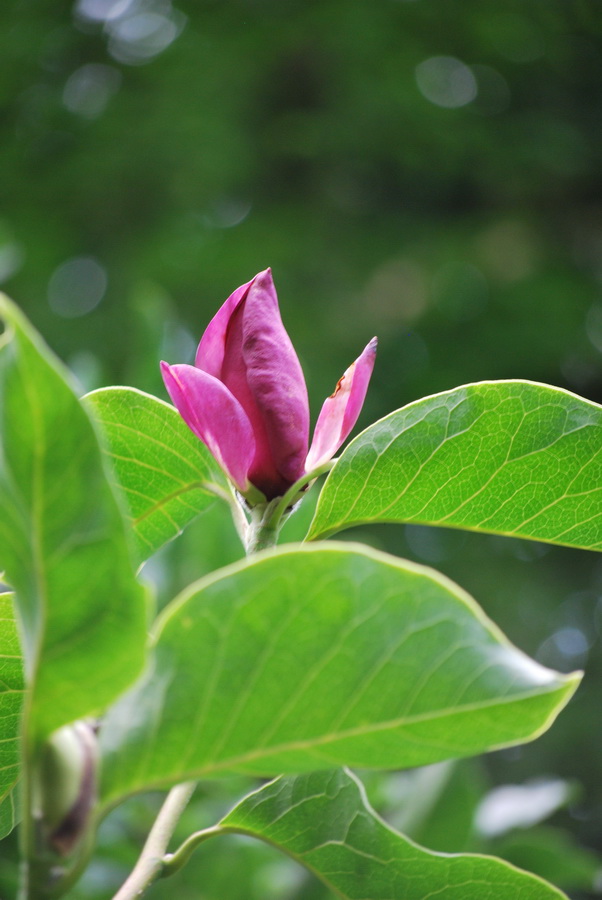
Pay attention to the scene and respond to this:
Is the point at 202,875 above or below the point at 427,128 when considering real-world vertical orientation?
below

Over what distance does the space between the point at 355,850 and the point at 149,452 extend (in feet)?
0.82

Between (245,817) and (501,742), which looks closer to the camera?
(501,742)

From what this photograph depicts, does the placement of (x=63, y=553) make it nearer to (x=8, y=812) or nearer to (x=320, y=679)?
(x=320, y=679)

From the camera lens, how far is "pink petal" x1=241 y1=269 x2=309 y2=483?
483mm

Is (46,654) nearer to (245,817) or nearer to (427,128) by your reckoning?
(245,817)

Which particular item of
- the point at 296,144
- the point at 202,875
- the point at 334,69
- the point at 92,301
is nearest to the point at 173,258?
the point at 92,301

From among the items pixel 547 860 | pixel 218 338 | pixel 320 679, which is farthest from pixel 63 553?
pixel 547 860

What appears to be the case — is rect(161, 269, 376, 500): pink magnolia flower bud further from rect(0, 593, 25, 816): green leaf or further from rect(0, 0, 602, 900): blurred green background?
rect(0, 0, 602, 900): blurred green background

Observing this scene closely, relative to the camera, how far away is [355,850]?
486mm

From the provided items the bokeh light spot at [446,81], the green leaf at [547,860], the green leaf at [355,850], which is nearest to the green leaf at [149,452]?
the green leaf at [355,850]

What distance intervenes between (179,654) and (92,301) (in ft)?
12.0

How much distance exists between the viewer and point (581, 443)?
523mm

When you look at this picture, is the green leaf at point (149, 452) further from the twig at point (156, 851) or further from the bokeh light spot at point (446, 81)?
the bokeh light spot at point (446, 81)

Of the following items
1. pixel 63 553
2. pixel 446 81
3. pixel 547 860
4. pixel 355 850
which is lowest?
pixel 547 860
